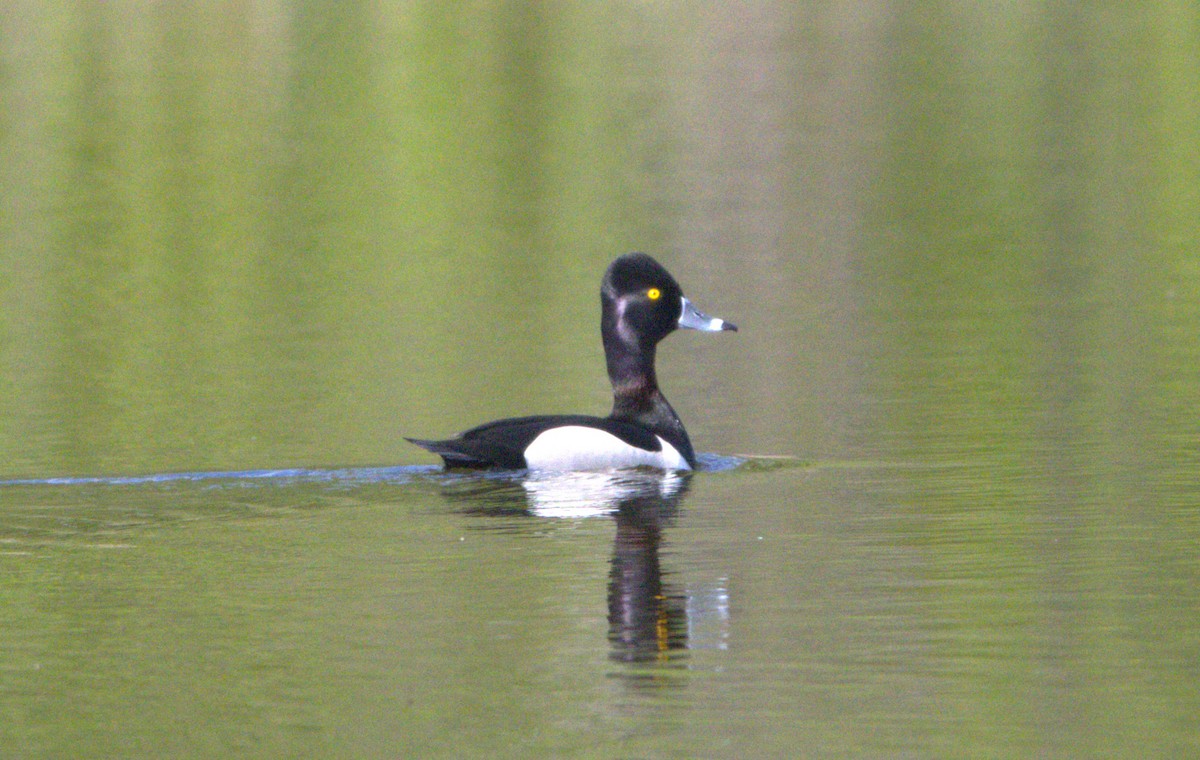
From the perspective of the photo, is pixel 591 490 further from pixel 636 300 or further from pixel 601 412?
pixel 601 412

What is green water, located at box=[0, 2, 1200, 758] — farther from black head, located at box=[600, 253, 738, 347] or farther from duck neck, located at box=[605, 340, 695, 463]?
black head, located at box=[600, 253, 738, 347]

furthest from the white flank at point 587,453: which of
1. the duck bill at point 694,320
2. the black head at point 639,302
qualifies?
the duck bill at point 694,320

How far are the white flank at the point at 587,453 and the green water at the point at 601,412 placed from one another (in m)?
0.27

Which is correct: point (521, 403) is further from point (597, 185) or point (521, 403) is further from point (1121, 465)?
point (597, 185)

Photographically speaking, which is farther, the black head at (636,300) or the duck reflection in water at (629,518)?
the black head at (636,300)

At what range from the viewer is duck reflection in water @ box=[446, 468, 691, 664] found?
850 centimetres

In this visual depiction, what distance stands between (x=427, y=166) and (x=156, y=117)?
1036 cm

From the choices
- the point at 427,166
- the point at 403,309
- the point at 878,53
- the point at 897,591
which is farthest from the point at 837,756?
the point at 878,53

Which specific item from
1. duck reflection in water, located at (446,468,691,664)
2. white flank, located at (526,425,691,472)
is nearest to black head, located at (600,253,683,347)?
white flank, located at (526,425,691,472)

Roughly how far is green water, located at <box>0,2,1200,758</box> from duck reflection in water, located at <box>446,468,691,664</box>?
39mm

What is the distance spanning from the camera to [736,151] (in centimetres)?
3738

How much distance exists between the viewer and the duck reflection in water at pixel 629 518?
850 centimetres

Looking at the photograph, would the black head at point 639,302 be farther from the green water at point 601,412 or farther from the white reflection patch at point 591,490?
the white reflection patch at point 591,490

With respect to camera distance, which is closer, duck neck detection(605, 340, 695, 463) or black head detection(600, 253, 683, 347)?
duck neck detection(605, 340, 695, 463)
